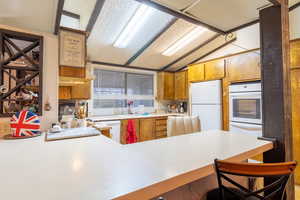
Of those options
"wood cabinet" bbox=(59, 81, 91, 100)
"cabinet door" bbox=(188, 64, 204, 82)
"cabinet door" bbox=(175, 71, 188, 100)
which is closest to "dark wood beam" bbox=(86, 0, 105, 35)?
"wood cabinet" bbox=(59, 81, 91, 100)

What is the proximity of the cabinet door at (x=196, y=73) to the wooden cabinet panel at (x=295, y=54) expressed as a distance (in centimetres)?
153

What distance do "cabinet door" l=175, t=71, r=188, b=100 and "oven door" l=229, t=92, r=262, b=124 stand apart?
1609mm

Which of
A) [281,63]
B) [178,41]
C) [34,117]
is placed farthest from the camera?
[178,41]

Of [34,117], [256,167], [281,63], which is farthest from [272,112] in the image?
[34,117]

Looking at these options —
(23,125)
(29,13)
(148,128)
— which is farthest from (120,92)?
(23,125)

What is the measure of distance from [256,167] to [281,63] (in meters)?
1.03

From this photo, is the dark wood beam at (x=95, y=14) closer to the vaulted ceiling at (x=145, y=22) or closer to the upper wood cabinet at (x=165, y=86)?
the vaulted ceiling at (x=145, y=22)

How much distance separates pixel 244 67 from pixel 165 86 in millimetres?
2212

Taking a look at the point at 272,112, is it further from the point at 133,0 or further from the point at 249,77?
the point at 133,0

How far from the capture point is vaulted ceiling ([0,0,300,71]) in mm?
1981

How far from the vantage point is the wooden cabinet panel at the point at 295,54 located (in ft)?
7.00

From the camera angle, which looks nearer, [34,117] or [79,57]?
[34,117]

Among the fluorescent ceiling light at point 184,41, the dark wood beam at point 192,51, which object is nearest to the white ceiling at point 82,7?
the fluorescent ceiling light at point 184,41

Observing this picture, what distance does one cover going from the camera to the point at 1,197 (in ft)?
1.65
